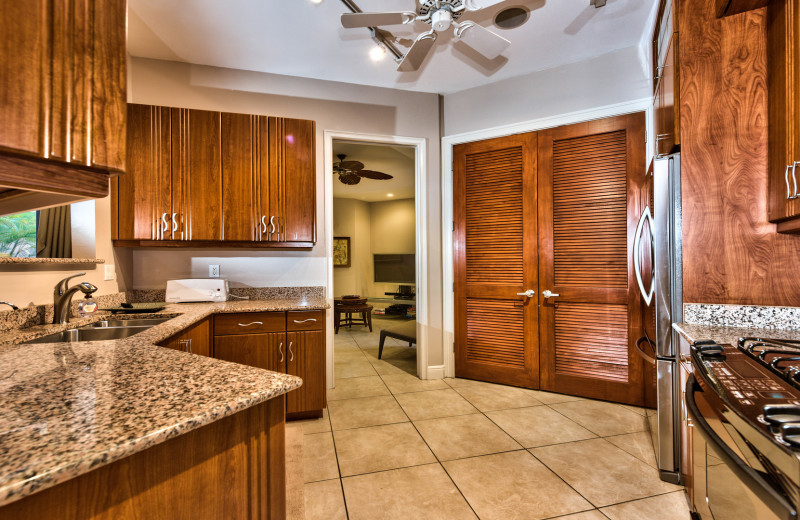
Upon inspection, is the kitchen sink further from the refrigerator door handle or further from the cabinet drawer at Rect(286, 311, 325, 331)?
the refrigerator door handle

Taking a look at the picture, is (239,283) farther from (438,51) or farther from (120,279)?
(438,51)

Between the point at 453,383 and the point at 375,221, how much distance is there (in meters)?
5.67

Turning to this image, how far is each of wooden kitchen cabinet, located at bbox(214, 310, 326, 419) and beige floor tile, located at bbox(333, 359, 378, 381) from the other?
1.03m

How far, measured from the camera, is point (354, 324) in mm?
6848

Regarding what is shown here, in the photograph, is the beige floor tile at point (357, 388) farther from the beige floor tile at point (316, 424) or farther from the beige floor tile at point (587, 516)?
the beige floor tile at point (587, 516)

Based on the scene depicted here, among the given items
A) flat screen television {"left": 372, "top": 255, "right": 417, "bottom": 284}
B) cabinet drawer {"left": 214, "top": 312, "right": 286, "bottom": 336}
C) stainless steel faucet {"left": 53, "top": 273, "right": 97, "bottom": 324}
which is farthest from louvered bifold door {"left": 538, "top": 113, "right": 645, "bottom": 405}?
flat screen television {"left": 372, "top": 255, "right": 417, "bottom": 284}

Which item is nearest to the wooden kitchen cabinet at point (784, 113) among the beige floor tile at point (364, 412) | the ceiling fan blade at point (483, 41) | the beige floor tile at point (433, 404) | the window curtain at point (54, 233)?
the ceiling fan blade at point (483, 41)

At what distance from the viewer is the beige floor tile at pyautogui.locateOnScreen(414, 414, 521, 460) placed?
219 cm

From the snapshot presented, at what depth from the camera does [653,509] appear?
5.44 ft

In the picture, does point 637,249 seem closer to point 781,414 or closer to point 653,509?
point 653,509

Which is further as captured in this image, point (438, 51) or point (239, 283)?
point (239, 283)

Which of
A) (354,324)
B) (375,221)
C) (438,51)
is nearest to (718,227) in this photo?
(438,51)

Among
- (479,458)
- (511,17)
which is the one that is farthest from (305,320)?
(511,17)

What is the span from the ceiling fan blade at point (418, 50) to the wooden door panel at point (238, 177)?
1.27 m
